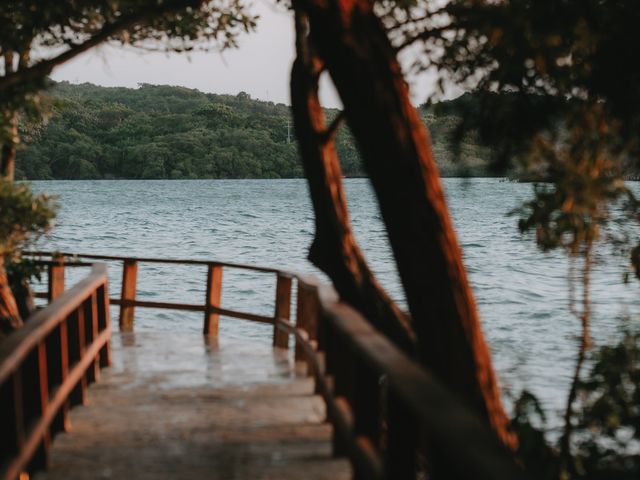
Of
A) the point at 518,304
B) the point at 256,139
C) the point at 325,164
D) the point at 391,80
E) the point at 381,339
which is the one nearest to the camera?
the point at 381,339

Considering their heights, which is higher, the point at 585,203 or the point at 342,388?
the point at 585,203

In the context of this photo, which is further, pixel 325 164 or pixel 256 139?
pixel 256 139

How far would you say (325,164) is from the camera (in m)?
5.40

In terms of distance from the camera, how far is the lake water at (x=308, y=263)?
1919cm

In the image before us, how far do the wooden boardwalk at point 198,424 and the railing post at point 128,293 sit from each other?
1.62 m

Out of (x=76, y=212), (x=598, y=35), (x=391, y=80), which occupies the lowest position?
(x=76, y=212)

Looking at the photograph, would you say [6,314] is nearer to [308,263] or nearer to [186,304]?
[186,304]

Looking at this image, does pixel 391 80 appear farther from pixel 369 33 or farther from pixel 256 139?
pixel 256 139

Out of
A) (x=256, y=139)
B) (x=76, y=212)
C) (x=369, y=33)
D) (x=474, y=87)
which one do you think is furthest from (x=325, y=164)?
(x=256, y=139)

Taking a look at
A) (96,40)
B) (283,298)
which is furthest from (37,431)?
(283,298)

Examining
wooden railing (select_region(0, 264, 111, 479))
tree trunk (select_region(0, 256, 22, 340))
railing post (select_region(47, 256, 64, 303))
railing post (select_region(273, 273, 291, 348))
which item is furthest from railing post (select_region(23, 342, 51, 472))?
railing post (select_region(47, 256, 64, 303))

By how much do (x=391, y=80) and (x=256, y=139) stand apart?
373 feet

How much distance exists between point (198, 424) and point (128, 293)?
14.9ft

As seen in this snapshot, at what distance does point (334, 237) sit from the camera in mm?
5359
